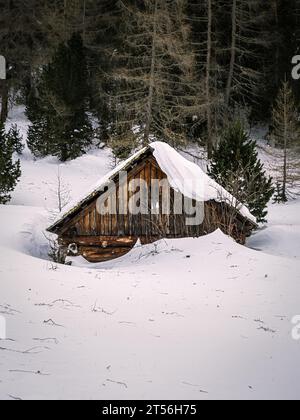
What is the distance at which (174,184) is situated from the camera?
1348 centimetres

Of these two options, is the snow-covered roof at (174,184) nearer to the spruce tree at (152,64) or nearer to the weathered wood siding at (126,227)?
the weathered wood siding at (126,227)

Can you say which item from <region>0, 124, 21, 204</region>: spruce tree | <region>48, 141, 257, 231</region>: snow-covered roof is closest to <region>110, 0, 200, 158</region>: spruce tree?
<region>0, 124, 21, 204</region>: spruce tree

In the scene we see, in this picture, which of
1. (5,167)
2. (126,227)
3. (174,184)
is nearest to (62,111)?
(5,167)

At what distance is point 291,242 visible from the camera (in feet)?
58.3

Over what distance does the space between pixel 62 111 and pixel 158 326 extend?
78.9 feet

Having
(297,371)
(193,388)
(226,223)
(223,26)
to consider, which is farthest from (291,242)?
(223,26)

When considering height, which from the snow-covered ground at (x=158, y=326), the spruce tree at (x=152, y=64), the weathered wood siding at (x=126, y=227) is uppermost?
the spruce tree at (x=152, y=64)

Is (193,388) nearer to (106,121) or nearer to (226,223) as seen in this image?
(226,223)

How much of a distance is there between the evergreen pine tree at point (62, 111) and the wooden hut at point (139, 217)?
49.9ft

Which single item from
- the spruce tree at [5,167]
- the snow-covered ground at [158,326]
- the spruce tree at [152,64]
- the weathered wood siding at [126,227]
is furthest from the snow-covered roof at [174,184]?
A: the spruce tree at [5,167]

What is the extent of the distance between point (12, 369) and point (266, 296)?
5387mm

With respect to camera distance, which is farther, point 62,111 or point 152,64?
point 62,111

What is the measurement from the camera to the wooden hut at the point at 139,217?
46.1 ft

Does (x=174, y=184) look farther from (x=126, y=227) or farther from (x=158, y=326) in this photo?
(x=158, y=326)
